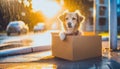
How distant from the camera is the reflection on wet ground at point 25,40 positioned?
4.71m

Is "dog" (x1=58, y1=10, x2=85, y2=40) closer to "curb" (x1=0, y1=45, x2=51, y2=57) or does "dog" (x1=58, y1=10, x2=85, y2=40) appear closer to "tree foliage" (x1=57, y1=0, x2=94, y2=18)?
"curb" (x1=0, y1=45, x2=51, y2=57)

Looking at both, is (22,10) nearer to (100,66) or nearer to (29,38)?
(29,38)

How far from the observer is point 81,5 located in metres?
6.20

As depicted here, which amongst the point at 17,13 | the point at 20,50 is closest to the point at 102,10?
the point at 17,13

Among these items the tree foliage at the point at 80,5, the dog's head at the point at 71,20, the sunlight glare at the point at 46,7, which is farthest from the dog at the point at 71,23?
the tree foliage at the point at 80,5

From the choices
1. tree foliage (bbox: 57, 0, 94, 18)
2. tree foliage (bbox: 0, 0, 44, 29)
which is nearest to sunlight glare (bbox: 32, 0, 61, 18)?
tree foliage (bbox: 0, 0, 44, 29)

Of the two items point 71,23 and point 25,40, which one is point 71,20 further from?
point 25,40

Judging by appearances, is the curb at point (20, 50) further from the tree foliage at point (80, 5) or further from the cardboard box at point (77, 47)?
the tree foliage at point (80, 5)

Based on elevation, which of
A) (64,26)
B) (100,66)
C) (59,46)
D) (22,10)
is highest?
(22,10)

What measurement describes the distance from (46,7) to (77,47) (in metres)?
1.70

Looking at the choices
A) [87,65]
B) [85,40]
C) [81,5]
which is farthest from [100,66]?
[81,5]

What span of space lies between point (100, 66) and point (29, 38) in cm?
224

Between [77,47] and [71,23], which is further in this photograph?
[71,23]

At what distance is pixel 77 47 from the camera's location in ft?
12.0
